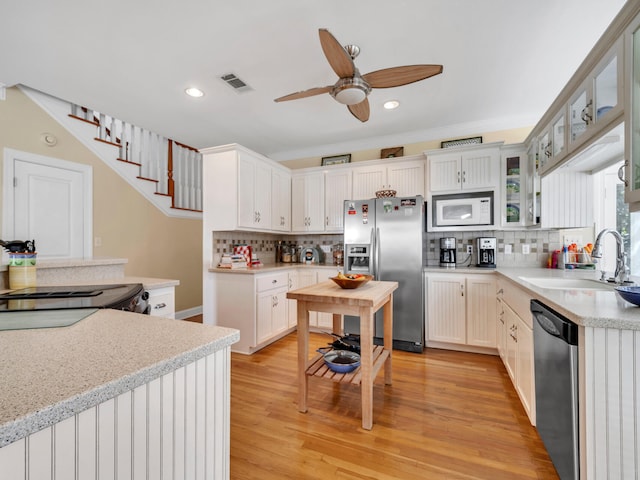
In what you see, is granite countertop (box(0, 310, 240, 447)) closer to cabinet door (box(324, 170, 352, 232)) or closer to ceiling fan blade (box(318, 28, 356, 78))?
ceiling fan blade (box(318, 28, 356, 78))

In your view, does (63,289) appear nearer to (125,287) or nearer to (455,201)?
(125,287)

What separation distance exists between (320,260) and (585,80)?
3.33 m

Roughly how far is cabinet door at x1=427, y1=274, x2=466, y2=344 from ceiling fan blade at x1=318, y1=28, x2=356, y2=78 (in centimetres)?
224

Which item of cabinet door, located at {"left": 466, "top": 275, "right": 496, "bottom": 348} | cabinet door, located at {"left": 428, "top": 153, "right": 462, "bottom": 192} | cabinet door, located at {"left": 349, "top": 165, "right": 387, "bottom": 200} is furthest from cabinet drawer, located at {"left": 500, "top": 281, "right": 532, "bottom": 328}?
cabinet door, located at {"left": 349, "top": 165, "right": 387, "bottom": 200}

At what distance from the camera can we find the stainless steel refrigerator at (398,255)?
325 cm

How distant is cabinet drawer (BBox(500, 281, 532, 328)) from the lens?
76.4 inches

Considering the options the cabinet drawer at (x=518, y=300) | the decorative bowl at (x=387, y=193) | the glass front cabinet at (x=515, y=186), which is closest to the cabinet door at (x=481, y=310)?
the cabinet drawer at (x=518, y=300)

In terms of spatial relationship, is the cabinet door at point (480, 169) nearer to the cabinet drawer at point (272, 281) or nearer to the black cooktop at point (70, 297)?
the cabinet drawer at point (272, 281)

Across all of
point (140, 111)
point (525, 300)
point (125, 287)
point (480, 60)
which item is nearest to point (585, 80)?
point (480, 60)

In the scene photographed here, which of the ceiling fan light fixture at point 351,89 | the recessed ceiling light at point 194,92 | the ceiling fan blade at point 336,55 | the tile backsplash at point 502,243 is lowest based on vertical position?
the tile backsplash at point 502,243

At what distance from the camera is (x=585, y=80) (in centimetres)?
185

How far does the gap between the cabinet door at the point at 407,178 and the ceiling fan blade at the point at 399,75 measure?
1.72m

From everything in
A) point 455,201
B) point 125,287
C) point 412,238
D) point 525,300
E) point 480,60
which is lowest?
point 525,300

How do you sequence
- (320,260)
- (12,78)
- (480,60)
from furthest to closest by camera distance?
(320,260) < (12,78) < (480,60)
